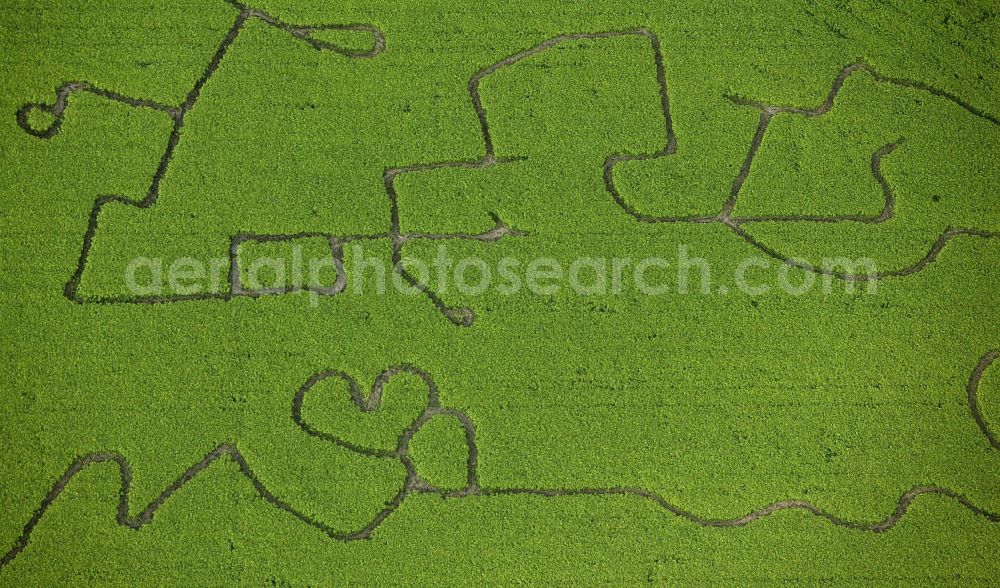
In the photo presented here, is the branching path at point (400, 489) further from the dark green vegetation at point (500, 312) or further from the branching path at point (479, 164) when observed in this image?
the branching path at point (479, 164)

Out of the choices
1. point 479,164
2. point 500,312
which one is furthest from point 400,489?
point 479,164

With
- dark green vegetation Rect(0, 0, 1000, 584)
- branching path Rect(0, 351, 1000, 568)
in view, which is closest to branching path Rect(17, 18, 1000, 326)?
dark green vegetation Rect(0, 0, 1000, 584)

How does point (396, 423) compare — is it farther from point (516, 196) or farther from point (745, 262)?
point (745, 262)

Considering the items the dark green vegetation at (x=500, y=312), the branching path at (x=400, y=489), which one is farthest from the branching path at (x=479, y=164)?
the branching path at (x=400, y=489)

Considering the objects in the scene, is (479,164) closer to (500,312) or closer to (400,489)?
(500,312)

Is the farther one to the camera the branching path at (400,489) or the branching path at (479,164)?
the branching path at (479,164)
